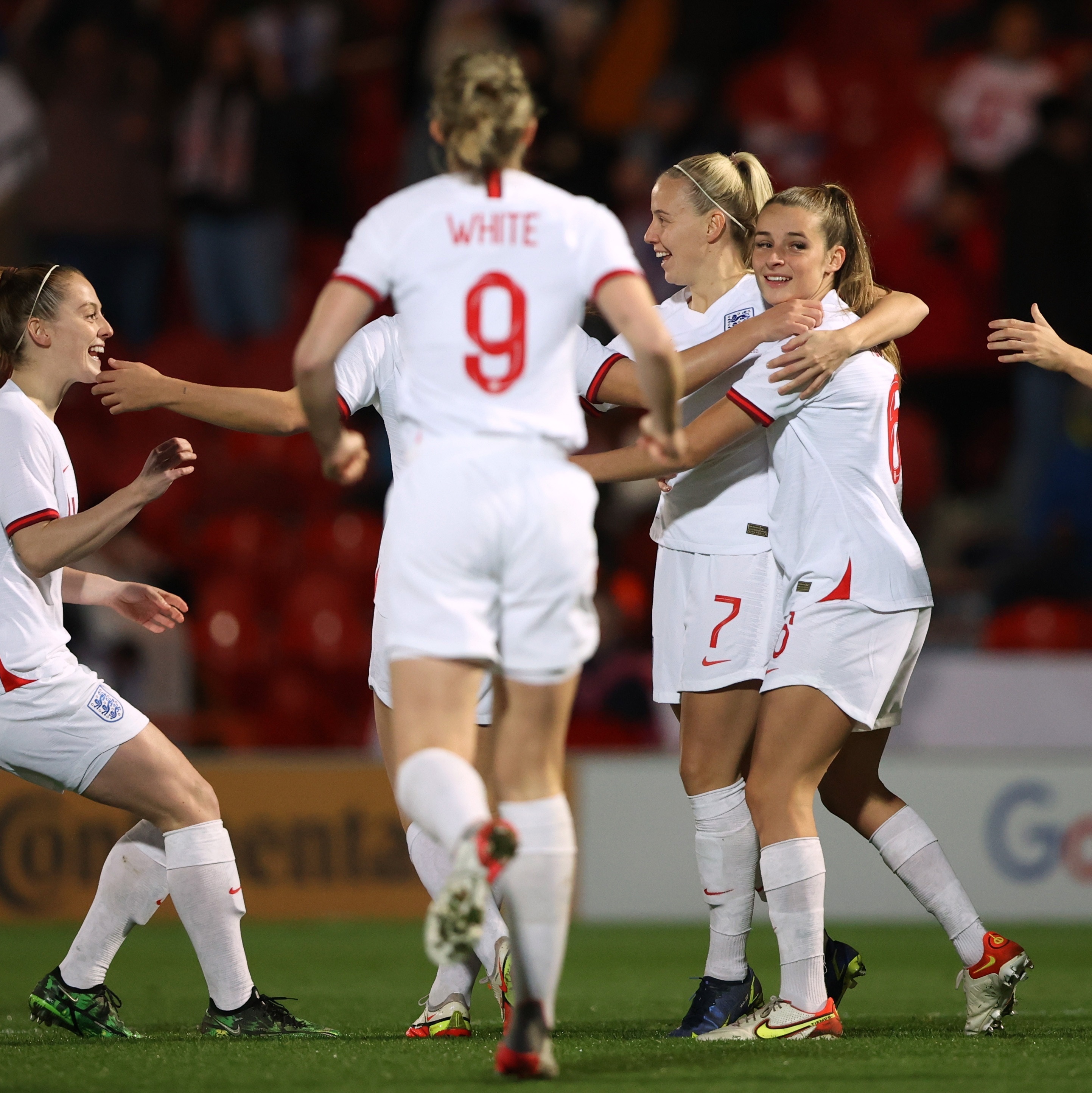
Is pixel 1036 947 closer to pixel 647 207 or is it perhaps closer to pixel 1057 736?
pixel 1057 736

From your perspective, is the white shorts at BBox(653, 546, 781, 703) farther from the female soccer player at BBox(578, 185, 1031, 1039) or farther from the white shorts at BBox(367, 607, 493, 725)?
the white shorts at BBox(367, 607, 493, 725)

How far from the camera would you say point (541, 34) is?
11727mm

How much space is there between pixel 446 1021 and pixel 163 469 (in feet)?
5.45

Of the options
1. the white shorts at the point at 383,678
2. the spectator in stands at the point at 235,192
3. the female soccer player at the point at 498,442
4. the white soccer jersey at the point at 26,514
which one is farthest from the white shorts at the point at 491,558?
the spectator in stands at the point at 235,192

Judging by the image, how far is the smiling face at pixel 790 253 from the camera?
4574mm

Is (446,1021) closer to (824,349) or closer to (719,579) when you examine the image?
(719,579)

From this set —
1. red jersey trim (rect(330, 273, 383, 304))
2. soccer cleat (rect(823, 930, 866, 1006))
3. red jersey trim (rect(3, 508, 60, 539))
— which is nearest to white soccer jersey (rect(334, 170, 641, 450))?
red jersey trim (rect(330, 273, 383, 304))

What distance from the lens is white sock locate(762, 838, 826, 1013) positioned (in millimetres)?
4332

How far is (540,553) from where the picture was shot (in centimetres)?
352

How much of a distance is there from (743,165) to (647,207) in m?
6.46

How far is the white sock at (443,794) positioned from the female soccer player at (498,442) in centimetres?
1

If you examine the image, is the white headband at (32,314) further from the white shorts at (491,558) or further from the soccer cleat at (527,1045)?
the soccer cleat at (527,1045)

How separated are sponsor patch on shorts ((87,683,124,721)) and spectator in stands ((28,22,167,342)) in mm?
7682

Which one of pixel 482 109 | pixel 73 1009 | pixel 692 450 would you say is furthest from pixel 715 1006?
pixel 482 109
